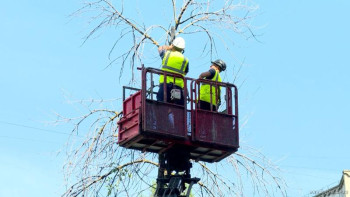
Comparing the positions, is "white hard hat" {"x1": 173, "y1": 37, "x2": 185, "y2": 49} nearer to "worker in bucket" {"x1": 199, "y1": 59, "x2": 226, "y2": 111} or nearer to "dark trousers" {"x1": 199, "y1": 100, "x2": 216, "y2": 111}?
"worker in bucket" {"x1": 199, "y1": 59, "x2": 226, "y2": 111}

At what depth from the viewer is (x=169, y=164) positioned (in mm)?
17156

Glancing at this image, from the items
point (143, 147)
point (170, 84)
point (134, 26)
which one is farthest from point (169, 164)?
point (134, 26)

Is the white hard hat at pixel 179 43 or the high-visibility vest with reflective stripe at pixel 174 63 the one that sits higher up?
the white hard hat at pixel 179 43

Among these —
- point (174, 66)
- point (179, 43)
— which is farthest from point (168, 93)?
point (179, 43)

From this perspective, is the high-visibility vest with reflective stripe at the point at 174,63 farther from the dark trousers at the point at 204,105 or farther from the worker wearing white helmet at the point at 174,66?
the dark trousers at the point at 204,105

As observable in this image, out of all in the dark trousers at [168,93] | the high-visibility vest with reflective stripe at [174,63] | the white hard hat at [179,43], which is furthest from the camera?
the white hard hat at [179,43]

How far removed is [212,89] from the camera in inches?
658

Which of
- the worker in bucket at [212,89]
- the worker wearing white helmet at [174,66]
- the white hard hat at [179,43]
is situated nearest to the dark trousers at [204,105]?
the worker in bucket at [212,89]

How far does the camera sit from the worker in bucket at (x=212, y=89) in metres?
16.7

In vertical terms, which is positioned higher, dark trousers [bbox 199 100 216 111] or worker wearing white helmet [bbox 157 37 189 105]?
worker wearing white helmet [bbox 157 37 189 105]

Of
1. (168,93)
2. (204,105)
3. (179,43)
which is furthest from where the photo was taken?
(204,105)

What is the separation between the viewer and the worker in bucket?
656 inches

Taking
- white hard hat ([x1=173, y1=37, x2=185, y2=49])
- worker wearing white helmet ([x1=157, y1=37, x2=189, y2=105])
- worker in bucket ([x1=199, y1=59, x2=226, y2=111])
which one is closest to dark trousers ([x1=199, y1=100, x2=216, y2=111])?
worker in bucket ([x1=199, y1=59, x2=226, y2=111])

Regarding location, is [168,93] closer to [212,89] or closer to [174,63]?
[174,63]
